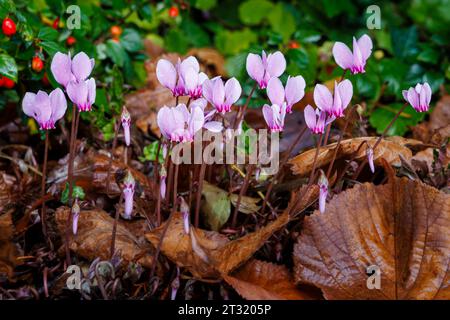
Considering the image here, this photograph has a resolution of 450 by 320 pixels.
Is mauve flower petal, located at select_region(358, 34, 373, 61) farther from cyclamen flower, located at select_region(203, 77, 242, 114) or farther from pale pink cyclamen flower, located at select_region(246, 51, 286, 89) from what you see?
cyclamen flower, located at select_region(203, 77, 242, 114)

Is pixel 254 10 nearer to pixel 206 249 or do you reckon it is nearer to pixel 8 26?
pixel 8 26

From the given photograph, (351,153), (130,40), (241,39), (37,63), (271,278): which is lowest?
(271,278)

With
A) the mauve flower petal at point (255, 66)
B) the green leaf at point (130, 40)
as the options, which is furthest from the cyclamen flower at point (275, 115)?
the green leaf at point (130, 40)

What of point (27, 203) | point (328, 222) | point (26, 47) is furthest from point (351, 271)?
point (26, 47)

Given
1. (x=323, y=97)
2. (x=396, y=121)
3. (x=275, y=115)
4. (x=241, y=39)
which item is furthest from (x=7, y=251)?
(x=241, y=39)

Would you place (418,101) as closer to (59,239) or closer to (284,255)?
(284,255)

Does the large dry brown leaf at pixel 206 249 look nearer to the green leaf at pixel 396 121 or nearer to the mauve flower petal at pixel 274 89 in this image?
the mauve flower petal at pixel 274 89

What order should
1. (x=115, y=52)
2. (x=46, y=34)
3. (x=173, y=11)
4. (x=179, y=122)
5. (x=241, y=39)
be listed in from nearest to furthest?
1. (x=179, y=122)
2. (x=46, y=34)
3. (x=115, y=52)
4. (x=173, y=11)
5. (x=241, y=39)

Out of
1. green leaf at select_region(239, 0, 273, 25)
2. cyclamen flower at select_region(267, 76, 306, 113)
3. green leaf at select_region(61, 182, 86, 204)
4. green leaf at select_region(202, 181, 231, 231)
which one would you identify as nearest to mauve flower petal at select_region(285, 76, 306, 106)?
cyclamen flower at select_region(267, 76, 306, 113)
